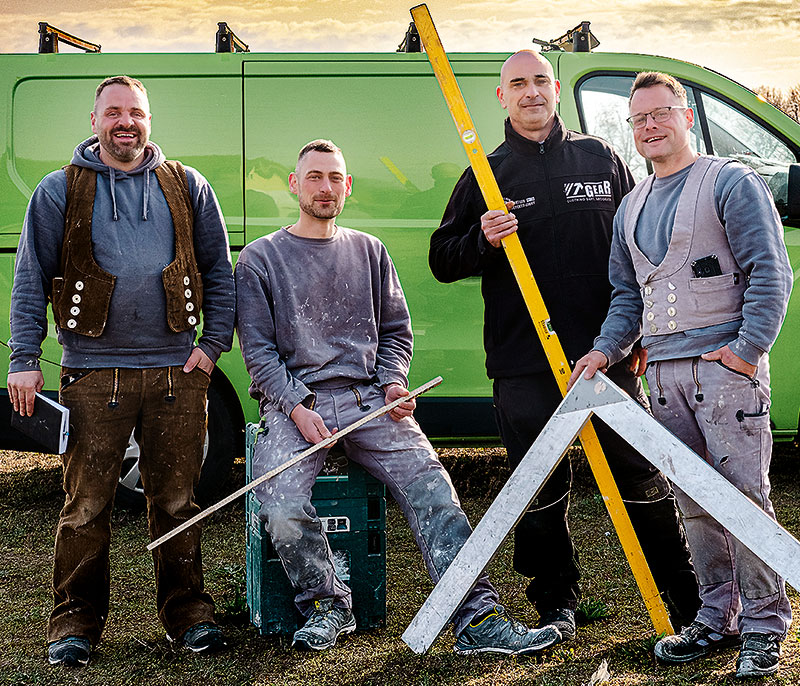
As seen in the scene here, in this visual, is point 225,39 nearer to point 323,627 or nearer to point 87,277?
point 87,277

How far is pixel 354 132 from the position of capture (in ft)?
15.1

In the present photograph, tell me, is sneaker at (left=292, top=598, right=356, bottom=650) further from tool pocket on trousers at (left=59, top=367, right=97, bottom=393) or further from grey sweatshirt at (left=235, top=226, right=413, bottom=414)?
tool pocket on trousers at (left=59, top=367, right=97, bottom=393)

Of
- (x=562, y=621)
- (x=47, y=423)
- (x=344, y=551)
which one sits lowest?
(x=562, y=621)

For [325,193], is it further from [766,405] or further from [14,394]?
[766,405]

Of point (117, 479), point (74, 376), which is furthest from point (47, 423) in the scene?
point (117, 479)

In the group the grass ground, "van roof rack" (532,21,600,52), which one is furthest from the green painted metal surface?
the grass ground

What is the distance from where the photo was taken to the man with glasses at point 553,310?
3105mm

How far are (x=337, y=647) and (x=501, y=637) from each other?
0.57 meters

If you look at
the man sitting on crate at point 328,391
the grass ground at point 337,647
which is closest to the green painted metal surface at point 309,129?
the grass ground at point 337,647

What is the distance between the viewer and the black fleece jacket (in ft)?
10.3

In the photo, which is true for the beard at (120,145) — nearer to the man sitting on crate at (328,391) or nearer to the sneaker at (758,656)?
the man sitting on crate at (328,391)

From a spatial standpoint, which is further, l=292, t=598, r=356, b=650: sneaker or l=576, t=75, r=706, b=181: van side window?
l=576, t=75, r=706, b=181: van side window

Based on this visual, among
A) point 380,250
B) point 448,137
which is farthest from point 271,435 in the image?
point 448,137

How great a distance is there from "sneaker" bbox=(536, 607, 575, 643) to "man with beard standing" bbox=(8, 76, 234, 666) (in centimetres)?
110
